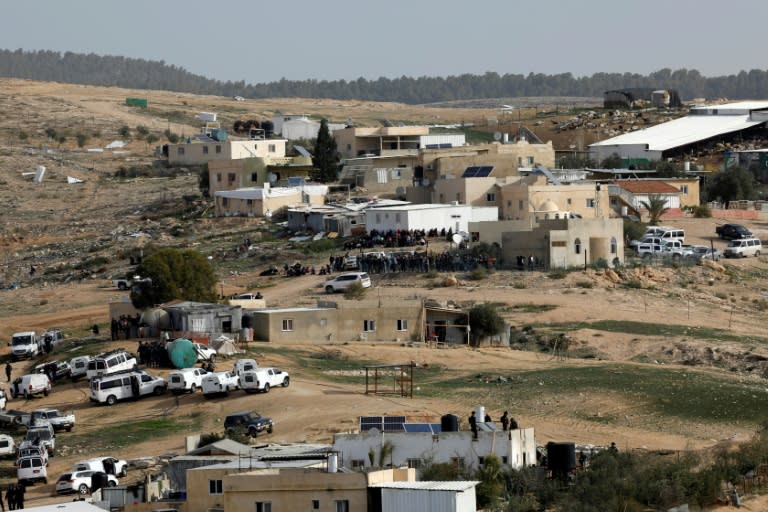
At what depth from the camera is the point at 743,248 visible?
63344 millimetres

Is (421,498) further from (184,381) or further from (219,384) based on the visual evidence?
(184,381)

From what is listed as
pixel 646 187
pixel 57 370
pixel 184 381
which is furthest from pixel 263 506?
pixel 646 187

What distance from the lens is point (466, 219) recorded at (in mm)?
64438

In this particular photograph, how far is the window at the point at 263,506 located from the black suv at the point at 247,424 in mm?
8783

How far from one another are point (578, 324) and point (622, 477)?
22198 millimetres

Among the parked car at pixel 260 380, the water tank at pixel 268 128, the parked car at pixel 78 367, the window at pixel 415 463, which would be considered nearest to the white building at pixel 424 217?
the parked car at pixel 78 367

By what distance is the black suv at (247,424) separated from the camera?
35188 millimetres

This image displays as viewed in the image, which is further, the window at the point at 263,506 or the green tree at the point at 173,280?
the green tree at the point at 173,280


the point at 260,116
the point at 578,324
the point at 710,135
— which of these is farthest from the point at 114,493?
the point at 260,116

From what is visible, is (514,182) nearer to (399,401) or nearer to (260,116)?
(399,401)

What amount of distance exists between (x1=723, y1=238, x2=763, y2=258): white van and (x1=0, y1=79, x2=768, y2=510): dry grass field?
35.4 inches

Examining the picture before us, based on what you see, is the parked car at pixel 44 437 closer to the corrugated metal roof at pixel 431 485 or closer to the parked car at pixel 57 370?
the parked car at pixel 57 370

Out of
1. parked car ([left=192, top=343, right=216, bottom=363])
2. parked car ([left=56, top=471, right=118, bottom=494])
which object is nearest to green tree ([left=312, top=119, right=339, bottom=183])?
parked car ([left=192, top=343, right=216, bottom=363])

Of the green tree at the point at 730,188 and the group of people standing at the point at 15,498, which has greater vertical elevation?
the green tree at the point at 730,188
